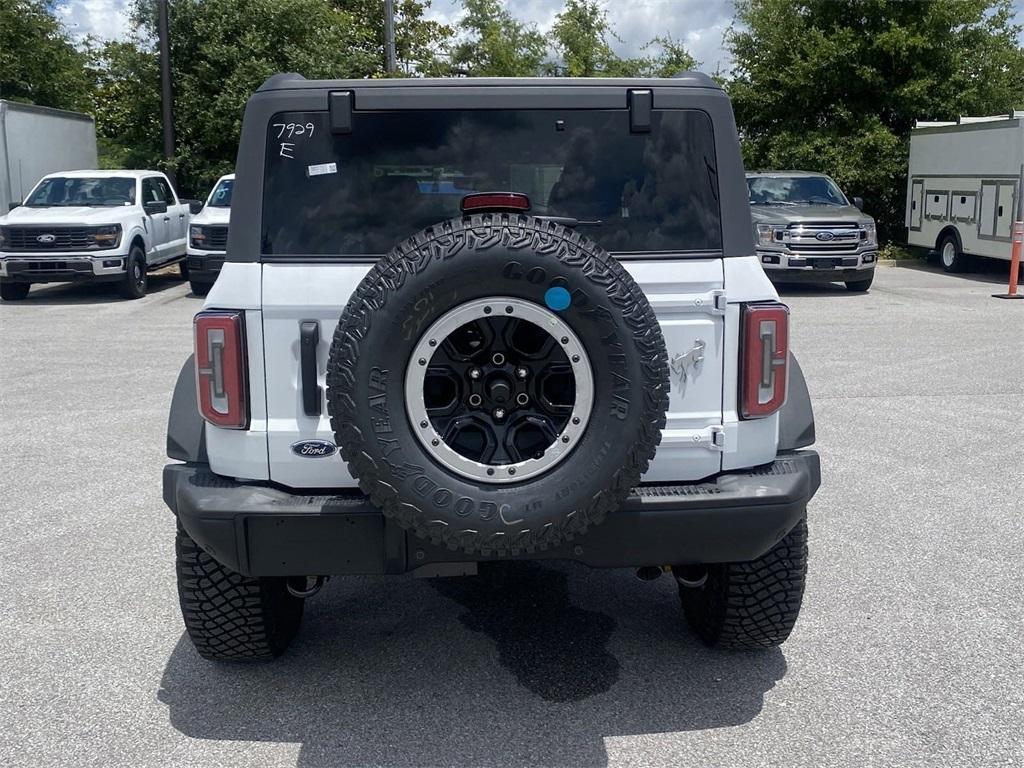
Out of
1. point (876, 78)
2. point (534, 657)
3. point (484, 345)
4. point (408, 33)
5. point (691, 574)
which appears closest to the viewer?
point (484, 345)

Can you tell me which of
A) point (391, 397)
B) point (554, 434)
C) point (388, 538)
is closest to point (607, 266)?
point (554, 434)

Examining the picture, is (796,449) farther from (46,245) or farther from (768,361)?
(46,245)

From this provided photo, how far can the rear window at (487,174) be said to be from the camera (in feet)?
11.6

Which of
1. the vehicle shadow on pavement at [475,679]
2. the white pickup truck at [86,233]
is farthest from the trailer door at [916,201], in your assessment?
the vehicle shadow on pavement at [475,679]

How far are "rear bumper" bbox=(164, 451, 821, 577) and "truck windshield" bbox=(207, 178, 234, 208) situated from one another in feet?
46.1

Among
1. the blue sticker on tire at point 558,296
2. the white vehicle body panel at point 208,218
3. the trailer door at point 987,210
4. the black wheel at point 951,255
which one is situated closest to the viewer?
the blue sticker on tire at point 558,296

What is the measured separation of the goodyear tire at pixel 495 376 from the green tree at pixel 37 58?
26.7m

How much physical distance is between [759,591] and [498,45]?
30.8 metres

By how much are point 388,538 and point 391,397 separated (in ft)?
1.66

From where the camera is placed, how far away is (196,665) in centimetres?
410

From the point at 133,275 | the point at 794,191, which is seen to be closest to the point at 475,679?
the point at 133,275

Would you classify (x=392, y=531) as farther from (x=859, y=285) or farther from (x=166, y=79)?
(x=166, y=79)

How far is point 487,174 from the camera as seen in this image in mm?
3625

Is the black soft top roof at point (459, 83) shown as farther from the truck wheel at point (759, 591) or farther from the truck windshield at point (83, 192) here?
the truck windshield at point (83, 192)
